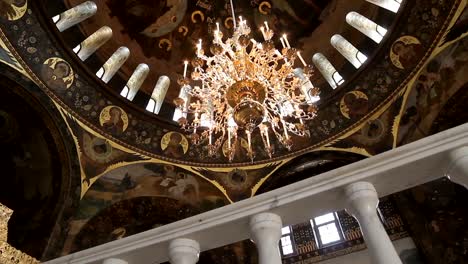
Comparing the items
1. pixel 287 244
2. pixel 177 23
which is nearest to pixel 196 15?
pixel 177 23

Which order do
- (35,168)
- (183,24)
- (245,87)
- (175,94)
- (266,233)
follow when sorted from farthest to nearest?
(183,24) → (175,94) → (35,168) → (245,87) → (266,233)

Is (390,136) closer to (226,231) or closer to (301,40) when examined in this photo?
(301,40)

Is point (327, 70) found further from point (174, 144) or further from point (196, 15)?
point (174, 144)

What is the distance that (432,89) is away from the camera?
390 inches

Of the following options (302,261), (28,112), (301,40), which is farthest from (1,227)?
(301,40)

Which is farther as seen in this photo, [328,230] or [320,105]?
[320,105]

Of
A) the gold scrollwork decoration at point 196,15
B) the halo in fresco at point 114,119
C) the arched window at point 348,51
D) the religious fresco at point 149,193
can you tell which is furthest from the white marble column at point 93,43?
the arched window at point 348,51

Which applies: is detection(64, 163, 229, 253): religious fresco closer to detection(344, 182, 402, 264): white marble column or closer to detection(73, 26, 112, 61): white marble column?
detection(73, 26, 112, 61): white marble column

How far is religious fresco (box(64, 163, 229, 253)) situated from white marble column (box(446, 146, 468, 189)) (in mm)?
8677

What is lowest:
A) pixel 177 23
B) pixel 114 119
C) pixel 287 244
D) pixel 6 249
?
pixel 6 249

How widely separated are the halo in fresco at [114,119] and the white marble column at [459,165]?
9396mm

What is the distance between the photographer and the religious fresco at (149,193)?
10402mm

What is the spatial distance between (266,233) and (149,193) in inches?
333

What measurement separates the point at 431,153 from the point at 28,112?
901 centimetres
